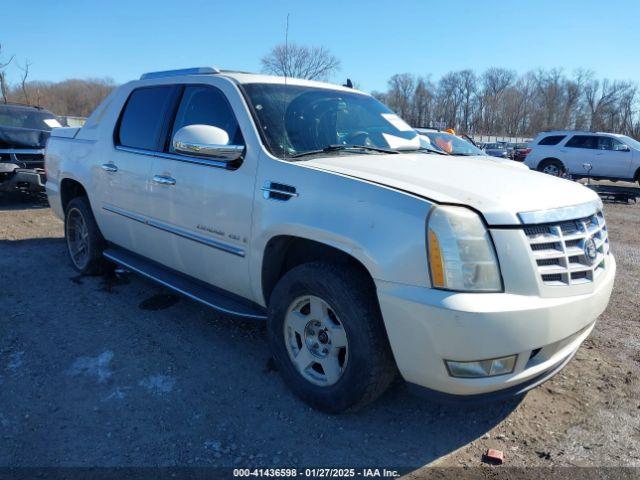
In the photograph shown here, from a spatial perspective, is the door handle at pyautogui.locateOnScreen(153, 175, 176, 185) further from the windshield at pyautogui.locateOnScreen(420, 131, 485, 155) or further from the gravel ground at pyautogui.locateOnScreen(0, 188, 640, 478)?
the windshield at pyautogui.locateOnScreen(420, 131, 485, 155)

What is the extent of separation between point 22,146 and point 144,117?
6.79m

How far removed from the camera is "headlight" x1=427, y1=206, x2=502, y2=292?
7.36ft

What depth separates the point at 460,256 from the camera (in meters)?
2.24

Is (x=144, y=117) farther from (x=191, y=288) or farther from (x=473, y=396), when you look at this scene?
(x=473, y=396)

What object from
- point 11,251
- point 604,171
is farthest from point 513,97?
point 11,251

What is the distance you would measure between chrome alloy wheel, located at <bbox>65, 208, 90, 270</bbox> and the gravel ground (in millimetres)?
1002

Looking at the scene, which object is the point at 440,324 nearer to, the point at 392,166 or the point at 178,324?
the point at 392,166

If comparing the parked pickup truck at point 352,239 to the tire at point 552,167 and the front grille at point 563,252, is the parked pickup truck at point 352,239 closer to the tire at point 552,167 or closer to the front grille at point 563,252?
the front grille at point 563,252

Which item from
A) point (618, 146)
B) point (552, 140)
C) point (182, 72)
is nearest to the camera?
point (182, 72)

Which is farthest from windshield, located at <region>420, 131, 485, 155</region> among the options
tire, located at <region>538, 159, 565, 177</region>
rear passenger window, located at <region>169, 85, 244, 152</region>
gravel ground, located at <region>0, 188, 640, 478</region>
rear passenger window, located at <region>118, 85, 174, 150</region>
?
tire, located at <region>538, 159, 565, 177</region>

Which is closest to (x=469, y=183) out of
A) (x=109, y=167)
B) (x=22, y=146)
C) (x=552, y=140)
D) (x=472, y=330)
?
(x=472, y=330)

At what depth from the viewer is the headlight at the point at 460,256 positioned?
7.36ft

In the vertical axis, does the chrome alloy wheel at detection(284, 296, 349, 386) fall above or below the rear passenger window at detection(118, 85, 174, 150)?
below

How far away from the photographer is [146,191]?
3.93 m
